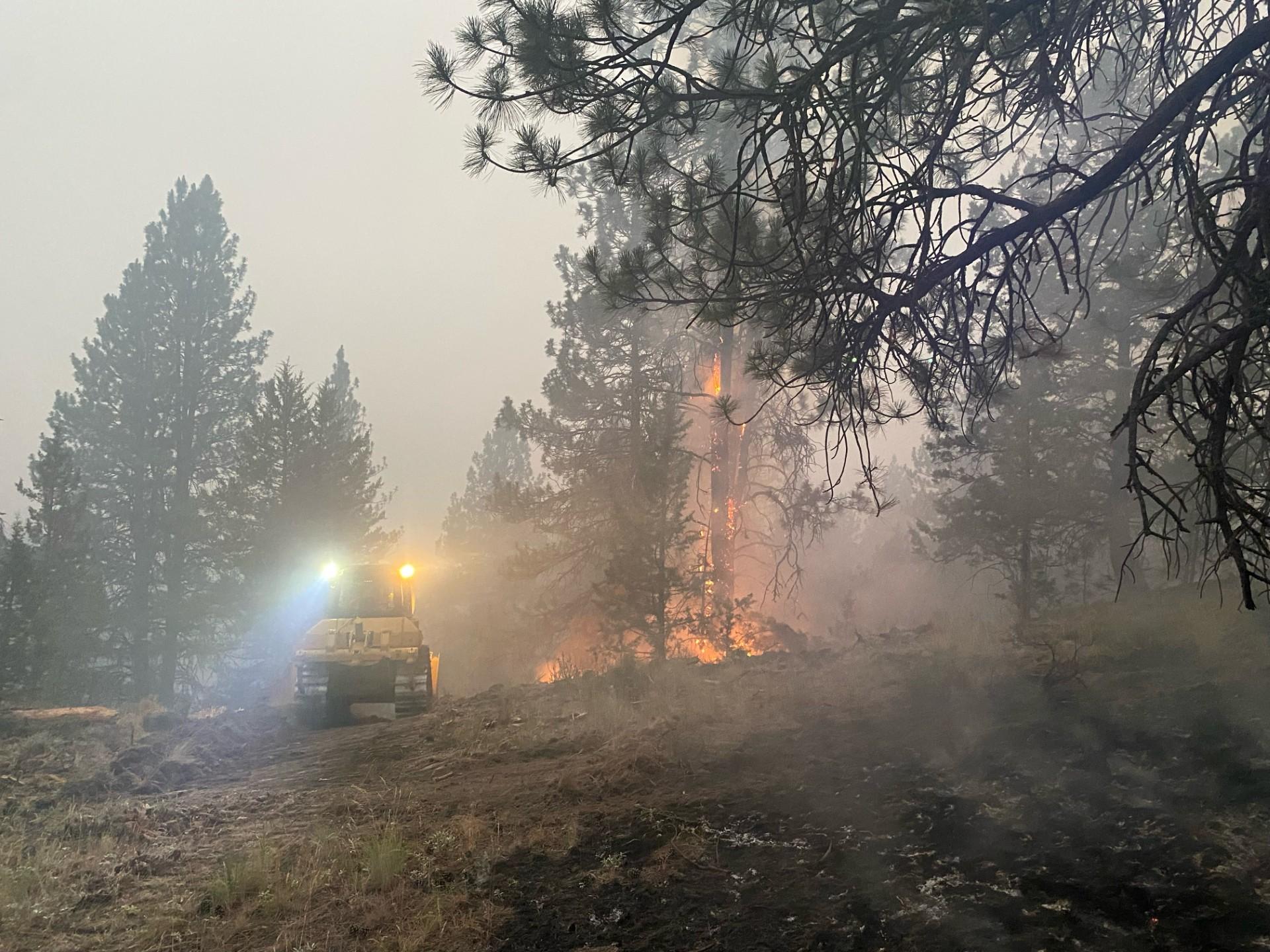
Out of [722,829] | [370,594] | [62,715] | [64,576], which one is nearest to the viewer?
[722,829]

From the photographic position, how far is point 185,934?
4.36 meters

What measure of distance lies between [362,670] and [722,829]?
890cm

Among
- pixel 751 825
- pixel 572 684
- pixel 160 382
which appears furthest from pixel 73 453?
pixel 751 825

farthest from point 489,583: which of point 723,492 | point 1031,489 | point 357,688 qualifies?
point 1031,489

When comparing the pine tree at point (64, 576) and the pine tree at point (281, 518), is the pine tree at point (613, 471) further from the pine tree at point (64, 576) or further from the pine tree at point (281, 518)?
the pine tree at point (64, 576)

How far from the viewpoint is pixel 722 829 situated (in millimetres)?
5418

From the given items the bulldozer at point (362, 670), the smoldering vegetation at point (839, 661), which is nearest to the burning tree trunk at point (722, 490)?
the smoldering vegetation at point (839, 661)

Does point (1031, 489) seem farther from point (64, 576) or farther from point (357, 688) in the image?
point (64, 576)

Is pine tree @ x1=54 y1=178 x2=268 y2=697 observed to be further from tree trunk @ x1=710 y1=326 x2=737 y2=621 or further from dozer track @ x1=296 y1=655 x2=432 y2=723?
tree trunk @ x1=710 y1=326 x2=737 y2=621

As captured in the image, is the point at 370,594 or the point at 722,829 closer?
the point at 722,829

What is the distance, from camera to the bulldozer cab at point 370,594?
1436 centimetres

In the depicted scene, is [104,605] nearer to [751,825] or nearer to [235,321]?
[235,321]

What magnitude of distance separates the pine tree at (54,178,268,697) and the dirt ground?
16.2 m

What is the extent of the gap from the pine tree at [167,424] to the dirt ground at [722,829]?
16.2 m
